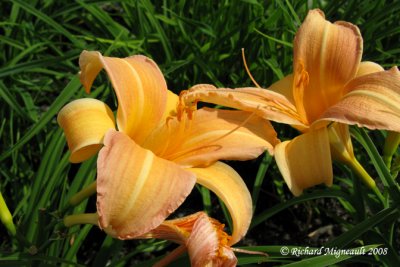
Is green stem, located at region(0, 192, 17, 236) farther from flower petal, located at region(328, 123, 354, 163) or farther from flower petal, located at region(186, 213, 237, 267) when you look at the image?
flower petal, located at region(328, 123, 354, 163)

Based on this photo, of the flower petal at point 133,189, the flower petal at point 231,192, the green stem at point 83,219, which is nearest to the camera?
the flower petal at point 133,189

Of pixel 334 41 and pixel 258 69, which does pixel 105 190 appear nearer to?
pixel 334 41

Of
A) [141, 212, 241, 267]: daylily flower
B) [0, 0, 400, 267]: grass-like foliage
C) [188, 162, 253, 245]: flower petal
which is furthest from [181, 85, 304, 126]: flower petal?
[0, 0, 400, 267]: grass-like foliage

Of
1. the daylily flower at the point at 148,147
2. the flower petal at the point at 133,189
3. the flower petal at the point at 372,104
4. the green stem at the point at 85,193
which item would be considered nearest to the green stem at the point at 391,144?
the flower petal at the point at 372,104

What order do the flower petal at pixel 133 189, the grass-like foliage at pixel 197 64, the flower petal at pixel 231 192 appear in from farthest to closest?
the grass-like foliage at pixel 197 64 < the flower petal at pixel 231 192 < the flower petal at pixel 133 189

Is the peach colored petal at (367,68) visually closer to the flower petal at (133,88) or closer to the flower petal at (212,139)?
the flower petal at (212,139)
